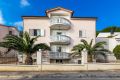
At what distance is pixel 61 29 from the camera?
4238cm

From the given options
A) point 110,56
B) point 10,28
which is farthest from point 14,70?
point 10,28

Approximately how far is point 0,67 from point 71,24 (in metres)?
17.8

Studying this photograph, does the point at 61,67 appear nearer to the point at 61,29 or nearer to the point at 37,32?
the point at 37,32

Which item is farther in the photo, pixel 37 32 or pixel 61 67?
pixel 37 32

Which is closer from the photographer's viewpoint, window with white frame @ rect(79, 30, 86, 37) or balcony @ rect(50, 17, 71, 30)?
balcony @ rect(50, 17, 71, 30)

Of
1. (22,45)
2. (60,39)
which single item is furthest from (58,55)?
(22,45)

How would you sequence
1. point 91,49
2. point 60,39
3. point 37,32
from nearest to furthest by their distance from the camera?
point 91,49, point 60,39, point 37,32

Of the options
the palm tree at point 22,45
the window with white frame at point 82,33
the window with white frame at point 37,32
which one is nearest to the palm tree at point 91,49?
the window with white frame at point 82,33

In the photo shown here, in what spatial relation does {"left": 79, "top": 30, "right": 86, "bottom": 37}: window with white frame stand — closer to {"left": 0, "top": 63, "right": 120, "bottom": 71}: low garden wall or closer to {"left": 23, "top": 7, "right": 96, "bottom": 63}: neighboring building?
{"left": 23, "top": 7, "right": 96, "bottom": 63}: neighboring building

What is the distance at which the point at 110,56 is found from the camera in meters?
42.9

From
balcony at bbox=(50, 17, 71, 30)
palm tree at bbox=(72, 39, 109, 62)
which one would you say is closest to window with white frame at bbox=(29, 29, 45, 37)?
balcony at bbox=(50, 17, 71, 30)

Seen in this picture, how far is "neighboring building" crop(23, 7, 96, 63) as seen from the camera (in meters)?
40.9

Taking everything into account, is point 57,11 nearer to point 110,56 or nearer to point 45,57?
point 45,57

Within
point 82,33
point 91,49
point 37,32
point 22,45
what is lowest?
point 91,49
